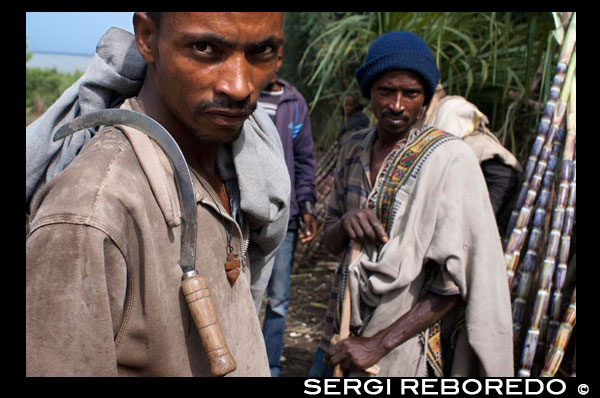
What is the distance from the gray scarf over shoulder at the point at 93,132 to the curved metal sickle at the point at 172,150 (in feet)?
0.33

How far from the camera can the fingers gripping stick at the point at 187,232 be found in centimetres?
103

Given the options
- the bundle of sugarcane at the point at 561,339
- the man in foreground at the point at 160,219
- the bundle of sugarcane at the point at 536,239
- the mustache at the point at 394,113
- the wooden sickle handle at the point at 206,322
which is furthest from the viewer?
the bundle of sugarcane at the point at 536,239

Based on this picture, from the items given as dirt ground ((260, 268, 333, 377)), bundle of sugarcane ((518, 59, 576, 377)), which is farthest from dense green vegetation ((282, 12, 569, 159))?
dirt ground ((260, 268, 333, 377))

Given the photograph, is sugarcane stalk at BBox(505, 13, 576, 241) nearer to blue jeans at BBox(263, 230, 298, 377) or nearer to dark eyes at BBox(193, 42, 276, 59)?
blue jeans at BBox(263, 230, 298, 377)

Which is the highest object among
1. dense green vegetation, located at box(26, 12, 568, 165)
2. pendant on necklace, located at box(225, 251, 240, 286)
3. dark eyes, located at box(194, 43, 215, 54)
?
dense green vegetation, located at box(26, 12, 568, 165)

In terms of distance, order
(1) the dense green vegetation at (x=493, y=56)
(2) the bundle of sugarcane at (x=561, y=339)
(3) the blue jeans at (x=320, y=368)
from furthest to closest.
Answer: (1) the dense green vegetation at (x=493, y=56), (2) the bundle of sugarcane at (x=561, y=339), (3) the blue jeans at (x=320, y=368)

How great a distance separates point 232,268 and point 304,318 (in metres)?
3.53

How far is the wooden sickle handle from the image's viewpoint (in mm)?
1023

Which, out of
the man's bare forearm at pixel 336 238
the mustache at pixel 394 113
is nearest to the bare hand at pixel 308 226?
the man's bare forearm at pixel 336 238

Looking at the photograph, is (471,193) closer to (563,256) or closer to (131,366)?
(563,256)

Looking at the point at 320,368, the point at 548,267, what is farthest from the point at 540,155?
the point at 320,368

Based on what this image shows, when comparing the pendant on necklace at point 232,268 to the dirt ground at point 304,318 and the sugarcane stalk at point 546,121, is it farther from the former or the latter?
the dirt ground at point 304,318

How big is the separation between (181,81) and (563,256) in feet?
7.64

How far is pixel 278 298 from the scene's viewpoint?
3.54 meters
